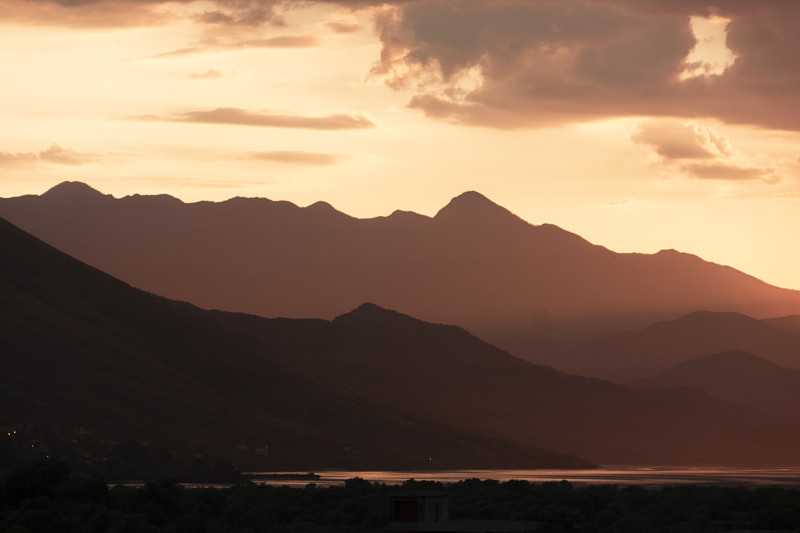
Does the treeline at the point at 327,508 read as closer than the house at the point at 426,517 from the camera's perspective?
No

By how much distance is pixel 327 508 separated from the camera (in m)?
168

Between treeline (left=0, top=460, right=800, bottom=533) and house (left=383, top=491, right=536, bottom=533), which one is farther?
treeline (left=0, top=460, right=800, bottom=533)

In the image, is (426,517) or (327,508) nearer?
(426,517)

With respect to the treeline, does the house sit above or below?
above

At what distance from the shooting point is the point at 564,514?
141 metres

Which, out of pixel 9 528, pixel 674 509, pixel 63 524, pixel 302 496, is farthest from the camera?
pixel 302 496

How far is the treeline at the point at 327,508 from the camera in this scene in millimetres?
126938

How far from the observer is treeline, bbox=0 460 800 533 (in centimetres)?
12694

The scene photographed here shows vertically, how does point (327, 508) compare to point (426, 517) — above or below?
below

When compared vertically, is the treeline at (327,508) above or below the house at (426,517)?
below

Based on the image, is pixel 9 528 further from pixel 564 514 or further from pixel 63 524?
pixel 564 514

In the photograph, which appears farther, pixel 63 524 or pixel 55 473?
pixel 55 473

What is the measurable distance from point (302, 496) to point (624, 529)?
162 feet

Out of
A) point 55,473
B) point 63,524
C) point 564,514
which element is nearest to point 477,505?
point 564,514
